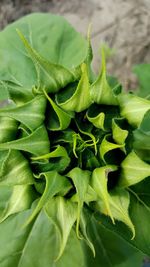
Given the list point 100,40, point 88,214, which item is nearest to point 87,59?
point 88,214

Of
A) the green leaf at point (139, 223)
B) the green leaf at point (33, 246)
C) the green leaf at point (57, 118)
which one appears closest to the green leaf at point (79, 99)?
the green leaf at point (57, 118)

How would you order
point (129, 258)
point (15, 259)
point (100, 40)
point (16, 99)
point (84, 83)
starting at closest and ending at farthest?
point (84, 83)
point (16, 99)
point (15, 259)
point (129, 258)
point (100, 40)

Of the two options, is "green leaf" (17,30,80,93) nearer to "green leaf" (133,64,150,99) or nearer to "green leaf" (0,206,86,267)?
"green leaf" (0,206,86,267)

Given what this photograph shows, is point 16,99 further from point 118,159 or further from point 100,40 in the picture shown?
point 100,40

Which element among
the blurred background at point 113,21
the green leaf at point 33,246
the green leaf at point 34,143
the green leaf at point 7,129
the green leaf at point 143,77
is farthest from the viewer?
the blurred background at point 113,21

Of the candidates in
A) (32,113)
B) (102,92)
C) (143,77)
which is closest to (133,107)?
(102,92)

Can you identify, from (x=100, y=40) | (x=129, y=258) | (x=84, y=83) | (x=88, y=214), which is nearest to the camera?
(x=84, y=83)

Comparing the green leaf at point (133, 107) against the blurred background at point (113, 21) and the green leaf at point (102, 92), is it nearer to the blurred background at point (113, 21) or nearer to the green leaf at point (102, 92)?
the green leaf at point (102, 92)

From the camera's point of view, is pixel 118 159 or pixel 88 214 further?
pixel 88 214
